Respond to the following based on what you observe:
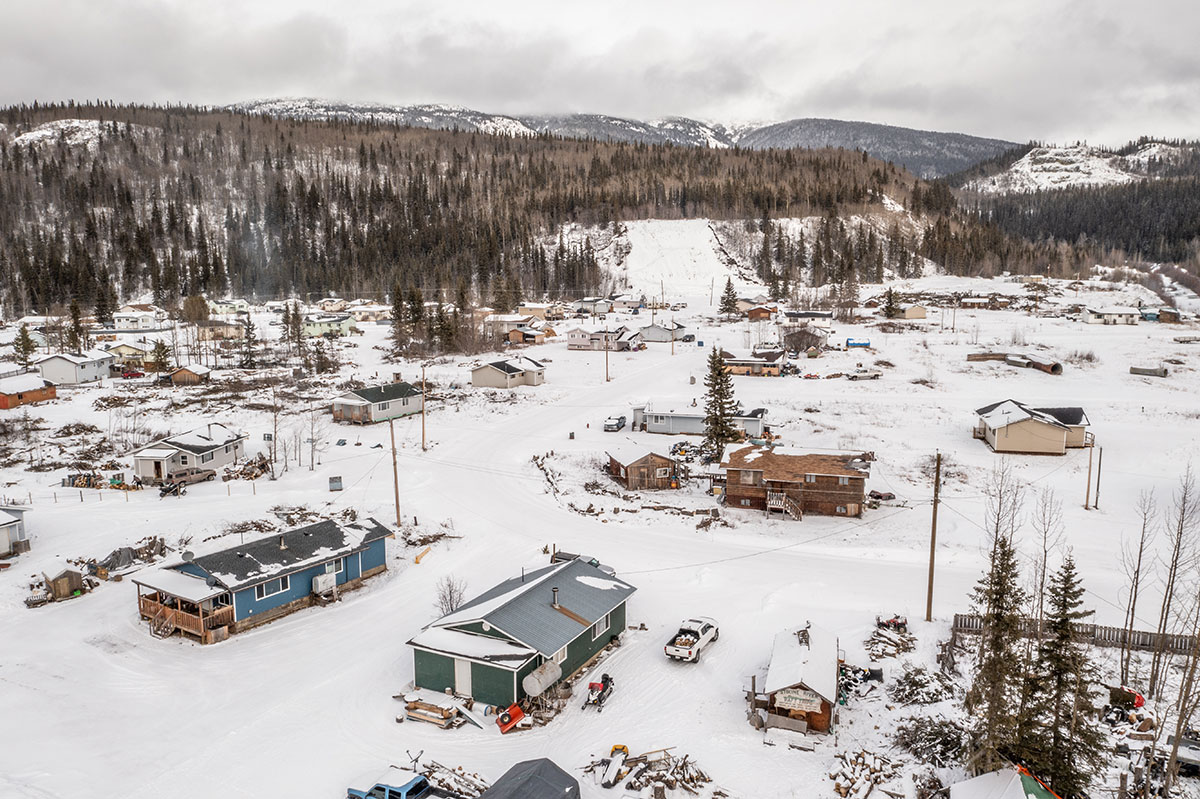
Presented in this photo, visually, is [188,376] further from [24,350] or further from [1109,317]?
[1109,317]

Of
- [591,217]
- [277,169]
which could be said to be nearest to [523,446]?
[591,217]

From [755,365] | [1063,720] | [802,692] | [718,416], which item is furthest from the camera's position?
[755,365]

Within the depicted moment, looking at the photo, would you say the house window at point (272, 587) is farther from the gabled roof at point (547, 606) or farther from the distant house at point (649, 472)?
the distant house at point (649, 472)

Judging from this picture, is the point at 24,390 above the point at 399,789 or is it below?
above

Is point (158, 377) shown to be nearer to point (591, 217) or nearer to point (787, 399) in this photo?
point (787, 399)

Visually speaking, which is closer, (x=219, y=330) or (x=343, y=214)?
(x=219, y=330)

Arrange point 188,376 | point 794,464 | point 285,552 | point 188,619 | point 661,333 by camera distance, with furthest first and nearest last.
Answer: point 661,333
point 188,376
point 794,464
point 285,552
point 188,619

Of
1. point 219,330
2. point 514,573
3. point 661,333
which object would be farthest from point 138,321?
point 514,573
